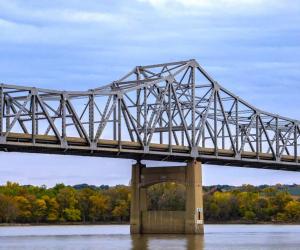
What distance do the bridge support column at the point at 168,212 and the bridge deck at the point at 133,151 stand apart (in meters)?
2.06

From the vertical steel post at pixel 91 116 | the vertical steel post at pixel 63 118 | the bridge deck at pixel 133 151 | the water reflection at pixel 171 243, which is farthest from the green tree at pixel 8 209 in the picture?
the vertical steel post at pixel 63 118

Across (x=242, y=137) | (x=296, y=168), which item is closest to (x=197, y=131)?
(x=242, y=137)

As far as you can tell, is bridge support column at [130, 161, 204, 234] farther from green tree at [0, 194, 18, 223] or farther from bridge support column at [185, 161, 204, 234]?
green tree at [0, 194, 18, 223]

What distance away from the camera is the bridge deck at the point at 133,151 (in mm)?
89375

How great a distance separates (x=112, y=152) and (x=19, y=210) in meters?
103

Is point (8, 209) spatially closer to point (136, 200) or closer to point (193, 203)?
point (136, 200)

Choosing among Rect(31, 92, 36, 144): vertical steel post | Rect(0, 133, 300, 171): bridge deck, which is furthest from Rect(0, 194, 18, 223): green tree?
Rect(31, 92, 36, 144): vertical steel post

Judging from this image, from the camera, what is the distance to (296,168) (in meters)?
141

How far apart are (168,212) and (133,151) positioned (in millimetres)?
11979

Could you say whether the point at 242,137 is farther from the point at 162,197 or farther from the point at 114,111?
the point at 162,197

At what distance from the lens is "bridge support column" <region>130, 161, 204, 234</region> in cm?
10744

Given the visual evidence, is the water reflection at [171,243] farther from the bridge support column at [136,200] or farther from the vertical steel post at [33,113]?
the vertical steel post at [33,113]

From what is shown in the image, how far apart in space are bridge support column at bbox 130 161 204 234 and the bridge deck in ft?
6.76

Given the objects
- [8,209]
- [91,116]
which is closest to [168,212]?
[91,116]
